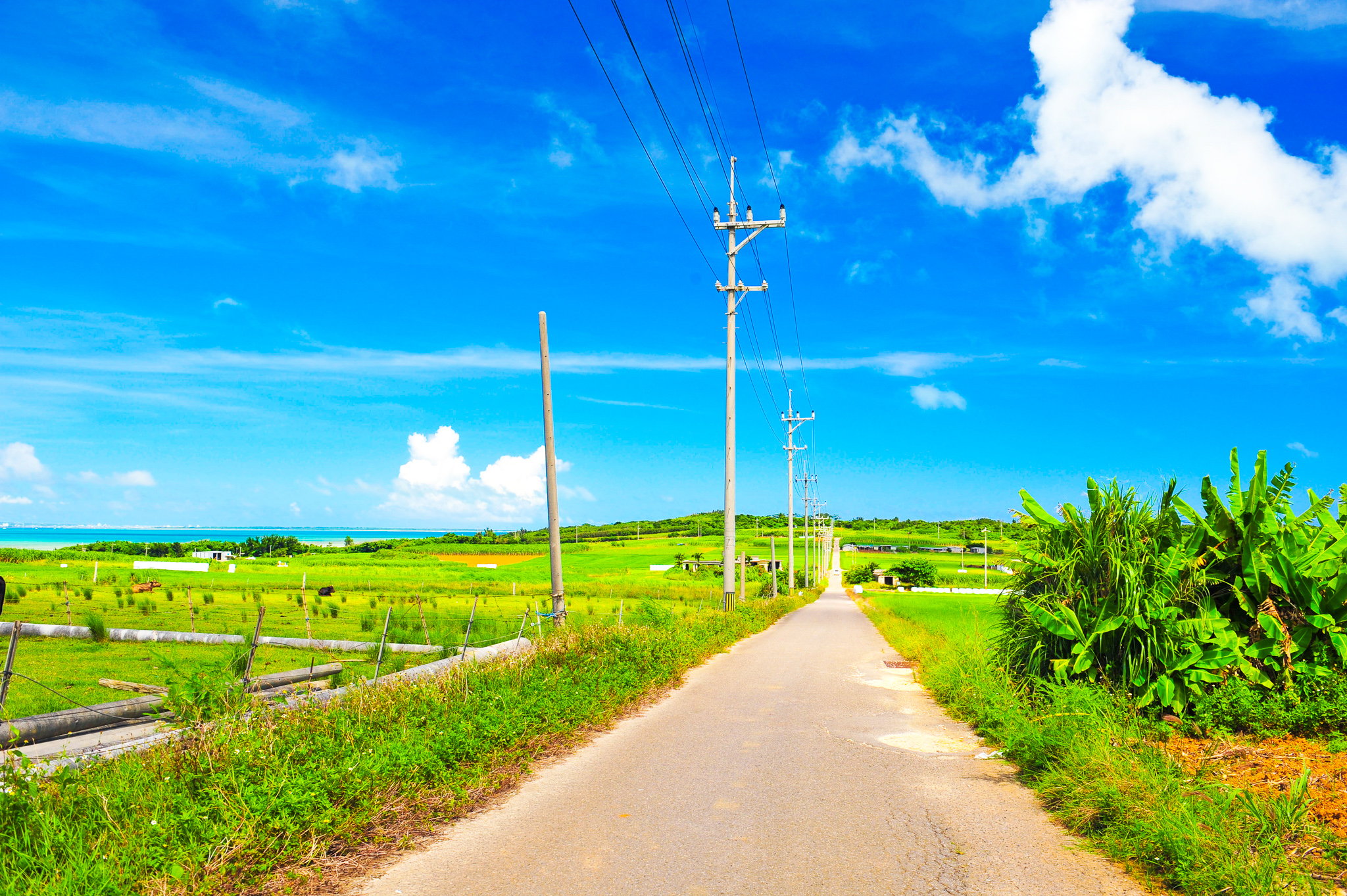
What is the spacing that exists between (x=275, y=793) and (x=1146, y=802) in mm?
5763

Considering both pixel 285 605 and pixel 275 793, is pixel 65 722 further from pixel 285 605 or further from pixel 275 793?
pixel 285 605

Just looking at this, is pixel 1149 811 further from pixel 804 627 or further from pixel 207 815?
pixel 804 627

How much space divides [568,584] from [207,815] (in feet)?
178

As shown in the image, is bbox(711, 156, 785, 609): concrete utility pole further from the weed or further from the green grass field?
the weed

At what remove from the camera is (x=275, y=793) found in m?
5.10

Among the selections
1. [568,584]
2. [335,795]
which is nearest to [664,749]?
[335,795]

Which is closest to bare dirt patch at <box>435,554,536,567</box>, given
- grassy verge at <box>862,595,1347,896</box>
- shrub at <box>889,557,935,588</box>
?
shrub at <box>889,557,935,588</box>

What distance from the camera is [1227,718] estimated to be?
6660 millimetres

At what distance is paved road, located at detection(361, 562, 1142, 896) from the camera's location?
4.82 metres

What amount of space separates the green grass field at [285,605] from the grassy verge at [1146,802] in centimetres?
671

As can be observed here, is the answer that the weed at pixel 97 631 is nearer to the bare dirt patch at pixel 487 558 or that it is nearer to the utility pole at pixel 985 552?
the utility pole at pixel 985 552

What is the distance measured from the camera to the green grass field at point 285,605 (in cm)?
1588

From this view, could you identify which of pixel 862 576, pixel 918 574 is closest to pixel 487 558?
pixel 862 576

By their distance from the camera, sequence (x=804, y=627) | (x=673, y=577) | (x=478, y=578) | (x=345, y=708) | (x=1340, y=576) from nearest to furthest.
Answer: (x=1340, y=576)
(x=345, y=708)
(x=804, y=627)
(x=478, y=578)
(x=673, y=577)
